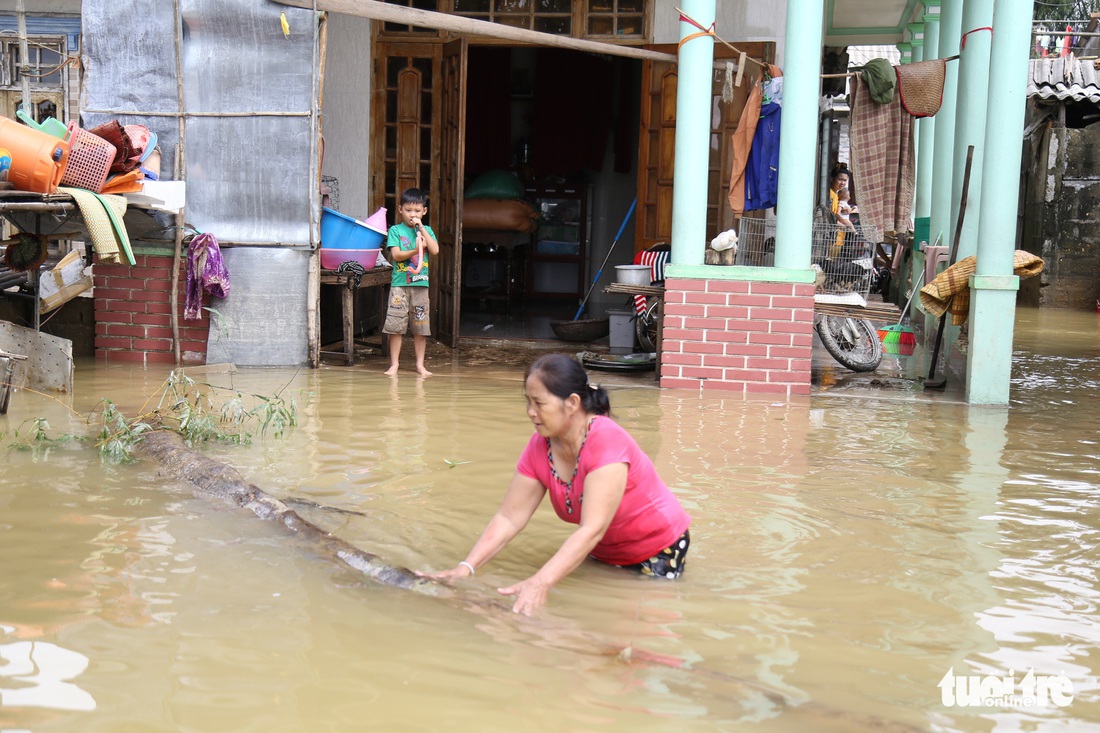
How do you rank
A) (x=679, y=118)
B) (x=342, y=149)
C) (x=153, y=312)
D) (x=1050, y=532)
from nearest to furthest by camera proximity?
(x=1050, y=532) < (x=679, y=118) < (x=153, y=312) < (x=342, y=149)

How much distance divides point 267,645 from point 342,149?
879cm

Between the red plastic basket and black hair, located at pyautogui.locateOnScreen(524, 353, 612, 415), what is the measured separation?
16.5 ft

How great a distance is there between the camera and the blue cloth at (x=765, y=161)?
9195mm

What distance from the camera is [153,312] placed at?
9078mm

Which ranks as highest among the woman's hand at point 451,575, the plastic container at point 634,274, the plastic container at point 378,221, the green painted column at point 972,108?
the green painted column at point 972,108

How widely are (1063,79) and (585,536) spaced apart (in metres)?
17.1

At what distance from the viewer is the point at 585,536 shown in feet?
Result: 12.0

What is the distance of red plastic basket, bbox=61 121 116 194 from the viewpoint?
24.4 ft

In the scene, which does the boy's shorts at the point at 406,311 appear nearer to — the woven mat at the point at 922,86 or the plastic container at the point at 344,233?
the plastic container at the point at 344,233

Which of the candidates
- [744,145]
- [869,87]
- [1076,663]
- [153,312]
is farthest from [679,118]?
[1076,663]

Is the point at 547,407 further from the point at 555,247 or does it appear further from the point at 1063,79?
the point at 1063,79

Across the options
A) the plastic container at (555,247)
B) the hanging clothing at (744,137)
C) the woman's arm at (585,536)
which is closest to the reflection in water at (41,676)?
the woman's arm at (585,536)

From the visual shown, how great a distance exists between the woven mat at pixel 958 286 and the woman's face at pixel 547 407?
584 cm

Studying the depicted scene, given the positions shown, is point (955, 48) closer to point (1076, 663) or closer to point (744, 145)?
point (744, 145)
